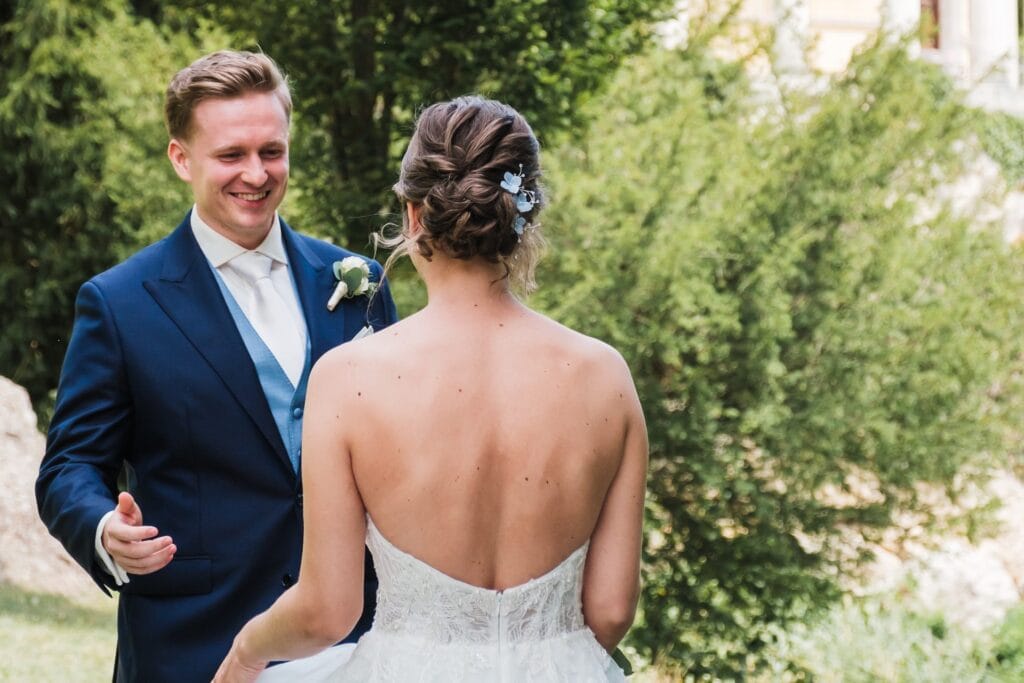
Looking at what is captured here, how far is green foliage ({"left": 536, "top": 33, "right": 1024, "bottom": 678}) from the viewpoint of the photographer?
9.30 meters

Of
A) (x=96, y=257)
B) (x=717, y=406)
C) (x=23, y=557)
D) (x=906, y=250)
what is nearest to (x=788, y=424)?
(x=717, y=406)

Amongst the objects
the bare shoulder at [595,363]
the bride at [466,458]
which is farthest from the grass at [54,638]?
the bare shoulder at [595,363]

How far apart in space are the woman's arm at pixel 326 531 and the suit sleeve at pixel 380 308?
3.53ft

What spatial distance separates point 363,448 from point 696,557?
7.40 metres

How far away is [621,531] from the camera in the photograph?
107 inches

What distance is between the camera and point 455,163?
102 inches

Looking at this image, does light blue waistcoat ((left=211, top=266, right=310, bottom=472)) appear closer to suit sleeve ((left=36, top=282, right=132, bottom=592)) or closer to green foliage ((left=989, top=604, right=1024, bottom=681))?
suit sleeve ((left=36, top=282, right=132, bottom=592))

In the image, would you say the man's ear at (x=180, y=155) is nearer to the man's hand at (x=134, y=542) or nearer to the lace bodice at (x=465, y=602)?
the man's hand at (x=134, y=542)

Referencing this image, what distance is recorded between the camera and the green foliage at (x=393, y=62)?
25.4ft

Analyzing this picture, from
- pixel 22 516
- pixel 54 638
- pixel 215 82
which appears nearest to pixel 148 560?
pixel 215 82

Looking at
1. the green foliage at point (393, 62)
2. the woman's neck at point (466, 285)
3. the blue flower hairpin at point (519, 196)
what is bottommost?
the green foliage at point (393, 62)

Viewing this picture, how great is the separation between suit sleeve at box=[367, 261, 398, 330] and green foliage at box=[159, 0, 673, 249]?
381 cm

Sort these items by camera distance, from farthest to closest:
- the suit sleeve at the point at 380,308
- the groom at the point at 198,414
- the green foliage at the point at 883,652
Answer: the green foliage at the point at 883,652 → the suit sleeve at the point at 380,308 → the groom at the point at 198,414

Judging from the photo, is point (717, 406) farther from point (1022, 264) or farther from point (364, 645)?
point (364, 645)
